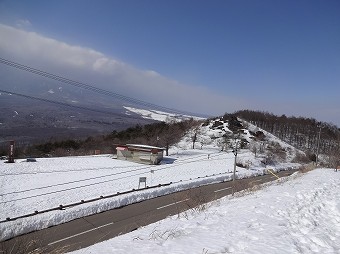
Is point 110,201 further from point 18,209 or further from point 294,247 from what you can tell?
point 294,247

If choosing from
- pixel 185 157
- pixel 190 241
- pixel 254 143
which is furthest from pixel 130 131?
pixel 190 241


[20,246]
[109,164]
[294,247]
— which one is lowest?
[109,164]

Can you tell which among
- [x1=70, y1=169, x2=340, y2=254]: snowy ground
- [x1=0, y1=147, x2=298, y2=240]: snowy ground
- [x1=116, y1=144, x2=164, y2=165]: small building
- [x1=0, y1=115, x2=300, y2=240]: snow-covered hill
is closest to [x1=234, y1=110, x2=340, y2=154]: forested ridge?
[x1=0, y1=115, x2=300, y2=240]: snow-covered hill

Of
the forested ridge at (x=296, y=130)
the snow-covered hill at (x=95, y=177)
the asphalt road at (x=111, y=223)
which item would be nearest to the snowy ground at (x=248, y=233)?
the asphalt road at (x=111, y=223)

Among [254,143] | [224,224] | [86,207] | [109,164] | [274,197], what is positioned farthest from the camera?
[254,143]

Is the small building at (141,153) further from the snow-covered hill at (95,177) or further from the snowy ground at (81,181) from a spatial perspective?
the snow-covered hill at (95,177)

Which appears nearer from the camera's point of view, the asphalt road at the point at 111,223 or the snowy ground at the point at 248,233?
the snowy ground at the point at 248,233
